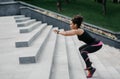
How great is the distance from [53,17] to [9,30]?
424 cm

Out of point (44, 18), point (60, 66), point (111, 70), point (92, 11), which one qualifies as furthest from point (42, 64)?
point (92, 11)

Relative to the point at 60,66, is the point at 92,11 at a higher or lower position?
lower

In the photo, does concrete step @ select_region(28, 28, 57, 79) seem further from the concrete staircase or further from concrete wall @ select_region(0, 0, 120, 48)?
concrete wall @ select_region(0, 0, 120, 48)

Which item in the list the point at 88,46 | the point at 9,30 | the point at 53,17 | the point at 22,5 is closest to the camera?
the point at 88,46

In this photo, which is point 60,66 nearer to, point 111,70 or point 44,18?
point 111,70

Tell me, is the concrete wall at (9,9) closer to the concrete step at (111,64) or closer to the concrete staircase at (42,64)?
the concrete staircase at (42,64)

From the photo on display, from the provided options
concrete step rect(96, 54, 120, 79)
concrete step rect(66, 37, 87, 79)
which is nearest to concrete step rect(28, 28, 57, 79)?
concrete step rect(66, 37, 87, 79)

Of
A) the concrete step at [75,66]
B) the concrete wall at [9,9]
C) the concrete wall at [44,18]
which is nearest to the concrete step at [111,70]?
the concrete step at [75,66]

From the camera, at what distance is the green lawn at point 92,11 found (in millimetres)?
20859

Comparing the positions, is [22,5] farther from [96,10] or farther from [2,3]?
[96,10]

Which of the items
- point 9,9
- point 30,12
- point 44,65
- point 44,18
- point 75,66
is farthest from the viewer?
point 9,9

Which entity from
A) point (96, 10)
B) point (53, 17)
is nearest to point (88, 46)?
point (53, 17)

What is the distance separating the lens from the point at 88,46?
7.20 metres

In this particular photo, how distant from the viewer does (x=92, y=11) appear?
2367 cm
